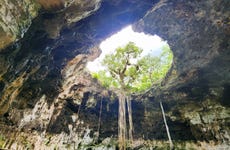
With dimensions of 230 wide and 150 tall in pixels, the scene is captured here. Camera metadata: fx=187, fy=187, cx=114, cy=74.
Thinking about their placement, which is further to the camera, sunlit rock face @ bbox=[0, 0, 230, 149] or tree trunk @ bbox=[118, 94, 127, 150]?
tree trunk @ bbox=[118, 94, 127, 150]

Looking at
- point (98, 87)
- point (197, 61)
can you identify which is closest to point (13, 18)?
point (197, 61)

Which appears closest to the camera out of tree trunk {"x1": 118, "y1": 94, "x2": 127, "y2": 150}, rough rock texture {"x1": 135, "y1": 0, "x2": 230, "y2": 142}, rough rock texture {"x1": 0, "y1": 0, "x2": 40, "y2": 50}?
rough rock texture {"x1": 0, "y1": 0, "x2": 40, "y2": 50}

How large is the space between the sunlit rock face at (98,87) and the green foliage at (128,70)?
→ 3.69ft

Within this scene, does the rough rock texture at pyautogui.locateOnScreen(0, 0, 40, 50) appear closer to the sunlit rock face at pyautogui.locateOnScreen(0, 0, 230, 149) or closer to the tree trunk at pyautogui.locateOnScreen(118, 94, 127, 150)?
the sunlit rock face at pyautogui.locateOnScreen(0, 0, 230, 149)

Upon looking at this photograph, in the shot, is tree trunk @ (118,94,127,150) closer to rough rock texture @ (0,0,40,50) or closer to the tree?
the tree

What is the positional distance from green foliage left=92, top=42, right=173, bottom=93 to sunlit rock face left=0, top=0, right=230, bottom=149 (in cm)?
113

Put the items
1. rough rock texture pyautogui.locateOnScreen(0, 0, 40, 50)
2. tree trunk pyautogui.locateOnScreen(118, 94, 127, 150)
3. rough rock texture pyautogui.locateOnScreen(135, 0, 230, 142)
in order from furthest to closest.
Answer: tree trunk pyautogui.locateOnScreen(118, 94, 127, 150) → rough rock texture pyautogui.locateOnScreen(135, 0, 230, 142) → rough rock texture pyautogui.locateOnScreen(0, 0, 40, 50)

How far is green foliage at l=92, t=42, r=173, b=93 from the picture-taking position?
10.7 m

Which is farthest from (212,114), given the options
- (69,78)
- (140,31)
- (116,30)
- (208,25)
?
(69,78)

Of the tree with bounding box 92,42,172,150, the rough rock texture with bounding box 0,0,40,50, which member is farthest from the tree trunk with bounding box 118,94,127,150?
the rough rock texture with bounding box 0,0,40,50

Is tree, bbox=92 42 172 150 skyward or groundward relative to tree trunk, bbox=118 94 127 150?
skyward

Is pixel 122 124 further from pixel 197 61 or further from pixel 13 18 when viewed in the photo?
pixel 13 18

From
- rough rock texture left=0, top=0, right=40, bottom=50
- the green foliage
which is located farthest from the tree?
rough rock texture left=0, top=0, right=40, bottom=50

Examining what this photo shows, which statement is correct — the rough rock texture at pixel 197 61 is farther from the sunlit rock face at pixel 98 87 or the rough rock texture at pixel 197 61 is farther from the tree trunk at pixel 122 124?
the tree trunk at pixel 122 124
